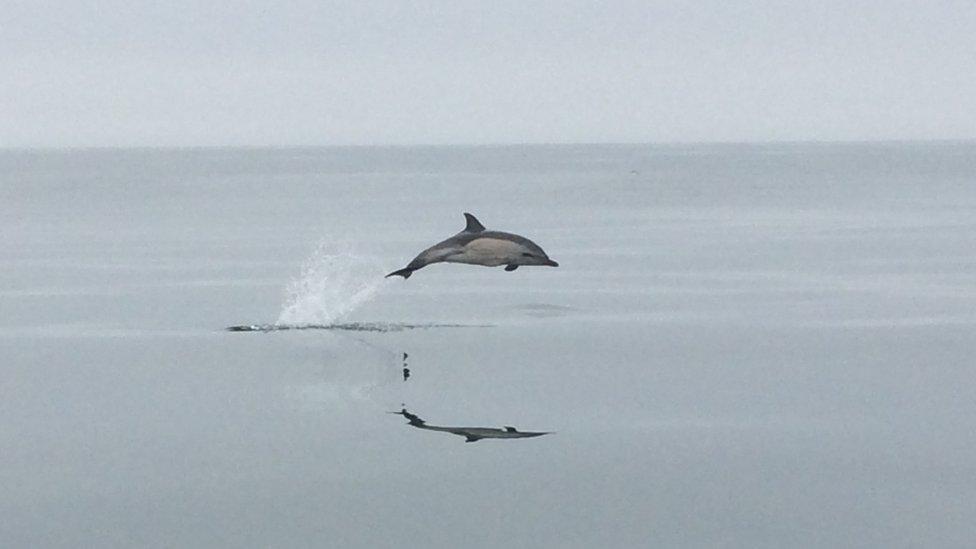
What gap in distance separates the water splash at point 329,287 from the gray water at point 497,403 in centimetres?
24

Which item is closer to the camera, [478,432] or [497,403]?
[478,432]

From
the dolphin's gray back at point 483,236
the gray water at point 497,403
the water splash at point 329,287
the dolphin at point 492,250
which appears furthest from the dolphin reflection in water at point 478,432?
the water splash at point 329,287

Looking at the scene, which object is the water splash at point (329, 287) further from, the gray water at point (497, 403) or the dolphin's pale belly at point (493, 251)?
the dolphin's pale belly at point (493, 251)

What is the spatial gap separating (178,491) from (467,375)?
29.4 feet

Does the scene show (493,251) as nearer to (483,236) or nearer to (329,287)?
(483,236)

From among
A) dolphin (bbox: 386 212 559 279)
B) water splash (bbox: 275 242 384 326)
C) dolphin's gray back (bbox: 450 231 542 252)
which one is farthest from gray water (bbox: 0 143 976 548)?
dolphin's gray back (bbox: 450 231 542 252)

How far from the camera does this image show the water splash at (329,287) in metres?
36.1

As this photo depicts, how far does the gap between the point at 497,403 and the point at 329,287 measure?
903 inches

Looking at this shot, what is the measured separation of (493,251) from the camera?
1066 inches

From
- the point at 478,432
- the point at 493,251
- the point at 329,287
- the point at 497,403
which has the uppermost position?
the point at 329,287

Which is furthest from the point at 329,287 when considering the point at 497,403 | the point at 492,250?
the point at 497,403

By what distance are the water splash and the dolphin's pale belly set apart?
26.3 ft

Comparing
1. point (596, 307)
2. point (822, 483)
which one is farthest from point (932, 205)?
point (822, 483)

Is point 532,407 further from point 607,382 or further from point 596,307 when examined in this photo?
point 596,307
